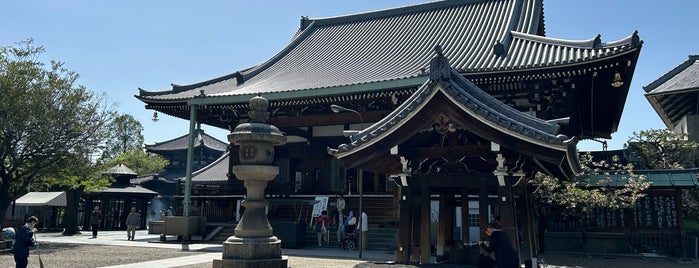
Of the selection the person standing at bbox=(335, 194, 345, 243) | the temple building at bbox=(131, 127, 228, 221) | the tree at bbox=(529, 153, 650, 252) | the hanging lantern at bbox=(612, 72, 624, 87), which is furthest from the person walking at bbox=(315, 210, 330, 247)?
the temple building at bbox=(131, 127, 228, 221)

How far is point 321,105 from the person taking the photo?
872 inches

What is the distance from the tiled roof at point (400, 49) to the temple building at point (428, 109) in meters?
0.09

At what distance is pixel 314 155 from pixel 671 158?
1837cm

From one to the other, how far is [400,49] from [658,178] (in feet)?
42.4

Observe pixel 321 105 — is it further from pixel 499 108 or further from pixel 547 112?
pixel 499 108

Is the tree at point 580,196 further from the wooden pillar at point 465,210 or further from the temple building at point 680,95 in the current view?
the temple building at point 680,95

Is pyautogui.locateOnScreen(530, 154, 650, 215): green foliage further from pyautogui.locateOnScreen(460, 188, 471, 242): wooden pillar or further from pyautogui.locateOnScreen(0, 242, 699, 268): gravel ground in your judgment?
pyautogui.locateOnScreen(460, 188, 471, 242): wooden pillar

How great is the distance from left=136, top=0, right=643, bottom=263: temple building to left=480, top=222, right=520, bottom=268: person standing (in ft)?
2.30

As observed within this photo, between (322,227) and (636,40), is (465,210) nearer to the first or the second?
(636,40)

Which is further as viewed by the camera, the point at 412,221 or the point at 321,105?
the point at 321,105

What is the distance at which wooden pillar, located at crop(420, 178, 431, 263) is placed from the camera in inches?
371

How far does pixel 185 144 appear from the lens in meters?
56.4

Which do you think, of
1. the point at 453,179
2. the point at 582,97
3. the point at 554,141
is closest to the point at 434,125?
the point at 453,179

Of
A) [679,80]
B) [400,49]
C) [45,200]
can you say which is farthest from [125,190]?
[679,80]
